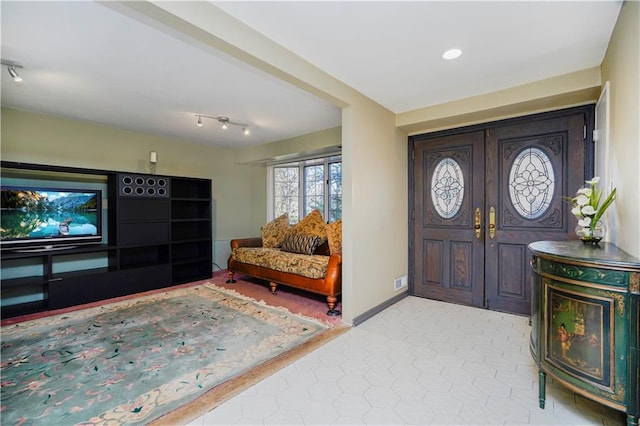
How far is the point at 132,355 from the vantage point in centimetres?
229

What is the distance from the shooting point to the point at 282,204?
580 centimetres

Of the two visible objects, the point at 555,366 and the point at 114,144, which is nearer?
the point at 555,366

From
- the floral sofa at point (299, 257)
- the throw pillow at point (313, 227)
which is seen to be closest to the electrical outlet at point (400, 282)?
the floral sofa at point (299, 257)

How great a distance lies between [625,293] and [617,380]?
1.41 feet

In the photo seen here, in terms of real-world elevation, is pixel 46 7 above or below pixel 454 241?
above

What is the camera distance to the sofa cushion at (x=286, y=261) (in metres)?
3.39

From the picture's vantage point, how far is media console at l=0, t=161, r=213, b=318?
3390mm

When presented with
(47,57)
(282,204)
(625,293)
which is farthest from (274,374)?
(282,204)

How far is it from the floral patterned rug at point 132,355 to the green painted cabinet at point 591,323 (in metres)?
1.81

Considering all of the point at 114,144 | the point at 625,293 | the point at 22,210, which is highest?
the point at 114,144

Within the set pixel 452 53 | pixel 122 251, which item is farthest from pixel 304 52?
pixel 122 251

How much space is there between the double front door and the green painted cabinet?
1.50m

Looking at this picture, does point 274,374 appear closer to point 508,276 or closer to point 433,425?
point 433,425

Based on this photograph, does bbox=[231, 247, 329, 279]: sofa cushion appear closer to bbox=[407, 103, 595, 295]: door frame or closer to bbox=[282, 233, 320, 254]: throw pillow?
bbox=[282, 233, 320, 254]: throw pillow
